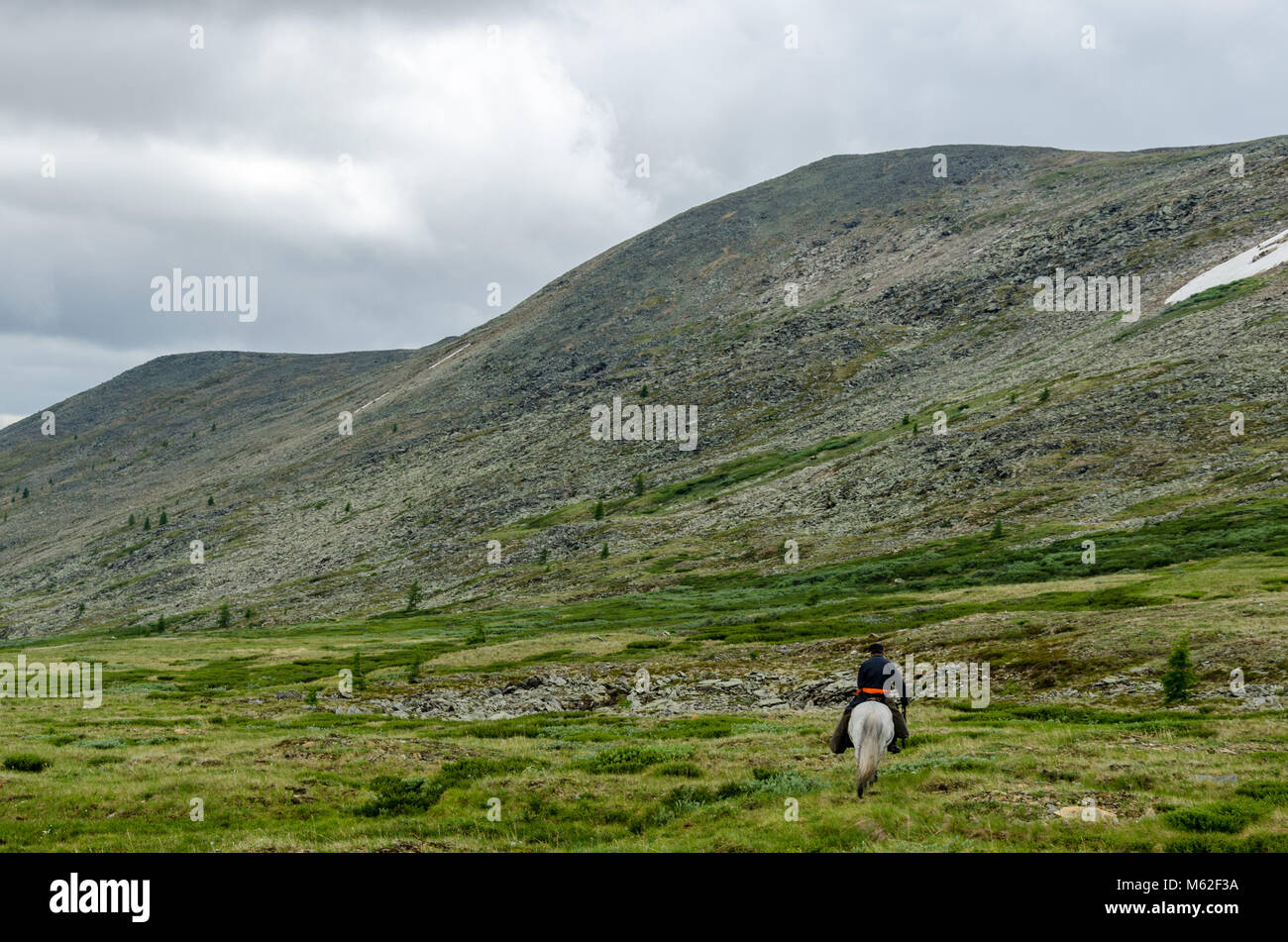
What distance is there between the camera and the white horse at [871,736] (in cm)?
2014

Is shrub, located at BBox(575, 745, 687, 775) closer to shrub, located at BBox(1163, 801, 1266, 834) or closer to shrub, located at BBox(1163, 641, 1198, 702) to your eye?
shrub, located at BBox(1163, 801, 1266, 834)

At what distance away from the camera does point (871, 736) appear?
20.2 metres

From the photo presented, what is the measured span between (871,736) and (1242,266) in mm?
155041

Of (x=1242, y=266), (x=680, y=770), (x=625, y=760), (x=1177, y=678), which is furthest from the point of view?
(x=1242, y=266)

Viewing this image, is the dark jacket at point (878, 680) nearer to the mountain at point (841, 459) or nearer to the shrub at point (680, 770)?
the shrub at point (680, 770)

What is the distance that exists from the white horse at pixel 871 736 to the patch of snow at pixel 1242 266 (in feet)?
485

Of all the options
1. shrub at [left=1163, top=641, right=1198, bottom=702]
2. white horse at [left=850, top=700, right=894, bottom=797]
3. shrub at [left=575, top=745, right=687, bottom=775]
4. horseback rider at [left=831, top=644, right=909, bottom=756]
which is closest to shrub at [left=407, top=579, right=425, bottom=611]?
shrub at [left=575, top=745, right=687, bottom=775]

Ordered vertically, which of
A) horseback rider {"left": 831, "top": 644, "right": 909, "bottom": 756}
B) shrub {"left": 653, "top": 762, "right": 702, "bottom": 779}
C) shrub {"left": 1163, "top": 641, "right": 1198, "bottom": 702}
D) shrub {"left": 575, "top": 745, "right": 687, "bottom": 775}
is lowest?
shrub {"left": 575, "top": 745, "right": 687, "bottom": 775}

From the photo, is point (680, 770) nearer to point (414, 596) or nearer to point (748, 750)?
point (748, 750)

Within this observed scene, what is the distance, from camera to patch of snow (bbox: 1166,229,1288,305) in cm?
13650

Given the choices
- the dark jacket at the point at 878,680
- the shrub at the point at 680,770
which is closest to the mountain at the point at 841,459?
the shrub at the point at 680,770

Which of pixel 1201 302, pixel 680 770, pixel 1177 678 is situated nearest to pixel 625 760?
pixel 680 770

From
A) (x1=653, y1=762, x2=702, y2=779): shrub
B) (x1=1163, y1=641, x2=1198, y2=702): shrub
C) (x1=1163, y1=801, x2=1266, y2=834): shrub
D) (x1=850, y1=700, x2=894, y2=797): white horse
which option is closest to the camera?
(x1=1163, y1=801, x2=1266, y2=834): shrub

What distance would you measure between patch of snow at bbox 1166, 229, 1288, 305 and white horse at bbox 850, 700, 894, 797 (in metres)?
148
